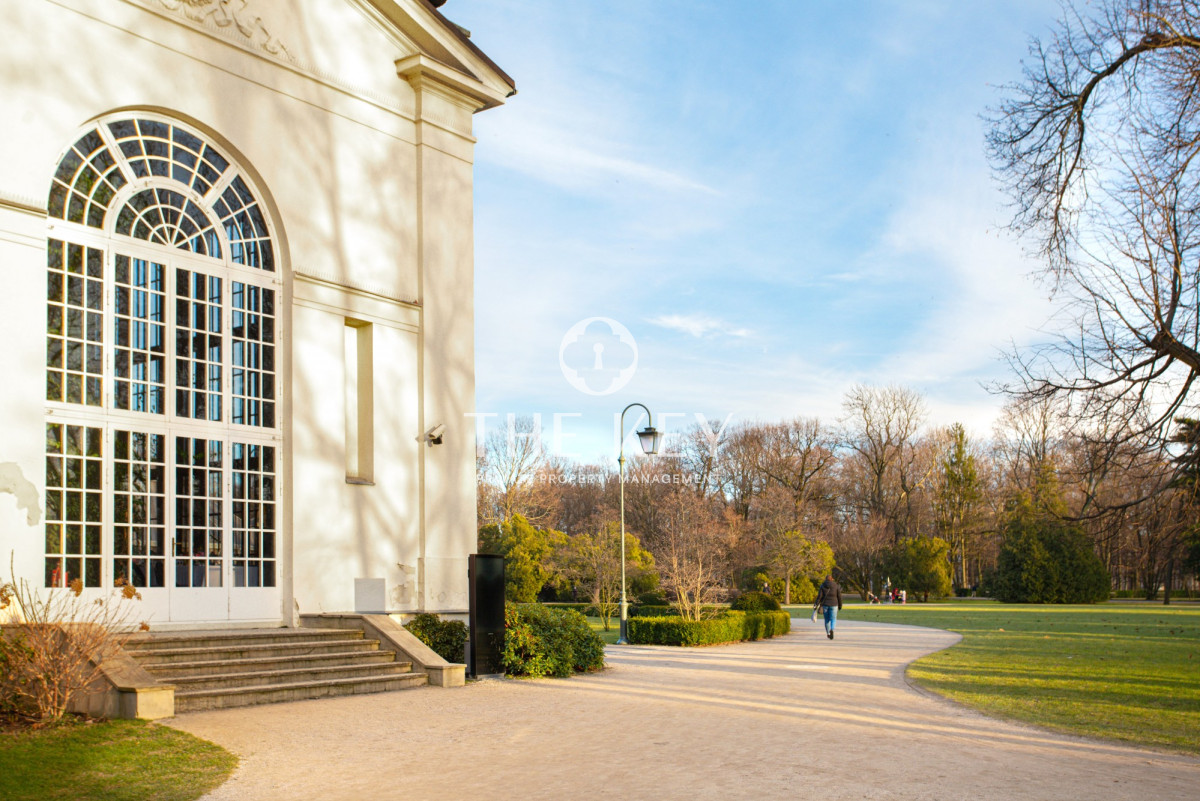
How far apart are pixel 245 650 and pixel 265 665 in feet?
1.50

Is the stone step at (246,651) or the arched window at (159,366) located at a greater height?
the arched window at (159,366)

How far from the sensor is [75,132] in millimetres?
12898

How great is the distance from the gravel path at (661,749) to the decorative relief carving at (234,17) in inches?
398

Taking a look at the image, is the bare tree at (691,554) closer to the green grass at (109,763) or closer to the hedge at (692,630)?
the hedge at (692,630)

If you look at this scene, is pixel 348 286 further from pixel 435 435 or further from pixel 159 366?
pixel 159 366

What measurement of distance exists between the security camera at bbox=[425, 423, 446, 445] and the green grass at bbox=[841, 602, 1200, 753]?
9020 millimetres

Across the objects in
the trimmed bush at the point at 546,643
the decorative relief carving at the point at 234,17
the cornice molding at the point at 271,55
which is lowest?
the trimmed bush at the point at 546,643

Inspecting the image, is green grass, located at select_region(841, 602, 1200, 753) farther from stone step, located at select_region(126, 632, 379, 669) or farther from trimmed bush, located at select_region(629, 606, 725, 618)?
stone step, located at select_region(126, 632, 379, 669)

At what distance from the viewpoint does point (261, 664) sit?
12336 millimetres

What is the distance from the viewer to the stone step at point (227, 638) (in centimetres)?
1191

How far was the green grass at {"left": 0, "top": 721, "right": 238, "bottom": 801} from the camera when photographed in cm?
708

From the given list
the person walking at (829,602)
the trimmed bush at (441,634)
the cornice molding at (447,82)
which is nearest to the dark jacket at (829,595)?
the person walking at (829,602)

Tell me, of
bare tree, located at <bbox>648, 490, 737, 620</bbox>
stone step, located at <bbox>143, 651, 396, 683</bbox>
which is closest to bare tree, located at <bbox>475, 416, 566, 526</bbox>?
bare tree, located at <bbox>648, 490, 737, 620</bbox>

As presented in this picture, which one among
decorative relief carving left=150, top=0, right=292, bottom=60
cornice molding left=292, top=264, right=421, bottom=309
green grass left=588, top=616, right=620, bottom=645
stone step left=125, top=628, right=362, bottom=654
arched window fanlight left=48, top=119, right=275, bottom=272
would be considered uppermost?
decorative relief carving left=150, top=0, right=292, bottom=60
